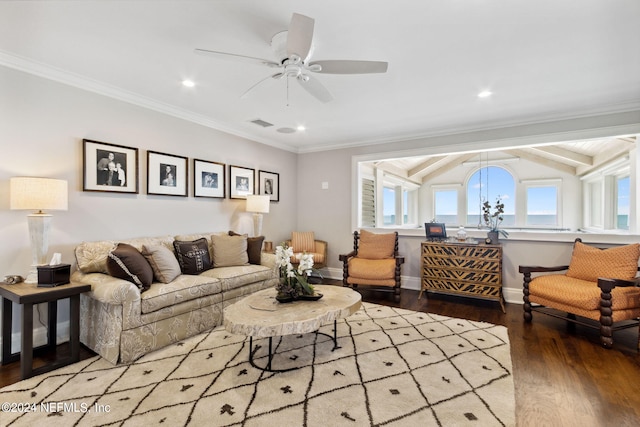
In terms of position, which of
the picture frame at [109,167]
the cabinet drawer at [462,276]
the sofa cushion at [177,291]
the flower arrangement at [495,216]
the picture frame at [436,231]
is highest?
the picture frame at [109,167]

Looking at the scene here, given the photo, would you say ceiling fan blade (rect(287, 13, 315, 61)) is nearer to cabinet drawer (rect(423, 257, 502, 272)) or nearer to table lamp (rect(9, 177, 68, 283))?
table lamp (rect(9, 177, 68, 283))

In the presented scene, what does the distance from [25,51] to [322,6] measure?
2.55 m

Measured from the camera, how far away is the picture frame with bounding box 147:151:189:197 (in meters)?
3.65

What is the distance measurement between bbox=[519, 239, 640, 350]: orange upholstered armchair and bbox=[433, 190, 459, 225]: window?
12.7 ft

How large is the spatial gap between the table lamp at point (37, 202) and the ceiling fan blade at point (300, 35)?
2.28m

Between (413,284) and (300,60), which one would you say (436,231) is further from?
(300,60)

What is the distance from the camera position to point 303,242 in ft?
18.3

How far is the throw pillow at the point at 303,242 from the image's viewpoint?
555 cm

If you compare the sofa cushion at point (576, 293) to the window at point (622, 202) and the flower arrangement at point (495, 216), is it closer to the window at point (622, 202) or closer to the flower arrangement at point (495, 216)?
the flower arrangement at point (495, 216)

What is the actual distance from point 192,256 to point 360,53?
9.08 ft

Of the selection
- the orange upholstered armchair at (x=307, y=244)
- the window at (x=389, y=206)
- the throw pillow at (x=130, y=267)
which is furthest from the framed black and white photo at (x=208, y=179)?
the window at (x=389, y=206)

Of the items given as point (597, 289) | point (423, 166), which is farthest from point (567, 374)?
point (423, 166)

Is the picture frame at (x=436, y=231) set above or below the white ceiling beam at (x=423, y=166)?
below

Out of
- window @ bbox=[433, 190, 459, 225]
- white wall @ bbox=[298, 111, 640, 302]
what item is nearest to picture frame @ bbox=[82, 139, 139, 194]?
white wall @ bbox=[298, 111, 640, 302]
